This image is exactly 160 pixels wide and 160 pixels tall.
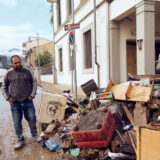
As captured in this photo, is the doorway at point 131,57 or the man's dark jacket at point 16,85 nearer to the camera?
the man's dark jacket at point 16,85

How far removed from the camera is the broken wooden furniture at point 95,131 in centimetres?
294

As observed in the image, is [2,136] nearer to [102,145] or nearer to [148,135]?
[102,145]

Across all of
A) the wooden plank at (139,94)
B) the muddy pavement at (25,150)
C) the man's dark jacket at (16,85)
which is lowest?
the muddy pavement at (25,150)

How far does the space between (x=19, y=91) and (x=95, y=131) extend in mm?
1790

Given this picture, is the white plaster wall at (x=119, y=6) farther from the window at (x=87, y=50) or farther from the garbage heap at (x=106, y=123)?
the garbage heap at (x=106, y=123)

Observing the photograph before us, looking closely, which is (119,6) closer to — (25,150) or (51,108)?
(51,108)

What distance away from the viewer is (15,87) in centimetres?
380

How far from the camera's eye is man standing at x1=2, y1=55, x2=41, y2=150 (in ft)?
12.5

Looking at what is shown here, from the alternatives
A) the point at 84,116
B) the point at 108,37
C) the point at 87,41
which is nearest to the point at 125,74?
the point at 108,37

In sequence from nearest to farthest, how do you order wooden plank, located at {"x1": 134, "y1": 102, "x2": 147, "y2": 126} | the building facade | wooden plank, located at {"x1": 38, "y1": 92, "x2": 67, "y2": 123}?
1. wooden plank, located at {"x1": 134, "y1": 102, "x2": 147, "y2": 126}
2. wooden plank, located at {"x1": 38, "y1": 92, "x2": 67, "y2": 123}
3. the building facade

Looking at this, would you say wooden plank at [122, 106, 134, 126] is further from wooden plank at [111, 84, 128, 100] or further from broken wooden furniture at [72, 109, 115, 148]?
broken wooden furniture at [72, 109, 115, 148]

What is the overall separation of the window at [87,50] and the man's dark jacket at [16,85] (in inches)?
290

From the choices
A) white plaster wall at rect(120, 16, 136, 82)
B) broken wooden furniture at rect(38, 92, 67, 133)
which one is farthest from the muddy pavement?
white plaster wall at rect(120, 16, 136, 82)

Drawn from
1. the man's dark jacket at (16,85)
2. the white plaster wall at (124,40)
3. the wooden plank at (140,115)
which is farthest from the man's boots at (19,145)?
the white plaster wall at (124,40)
